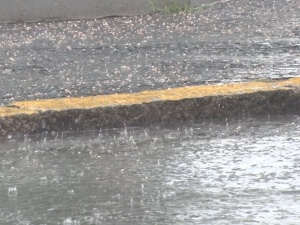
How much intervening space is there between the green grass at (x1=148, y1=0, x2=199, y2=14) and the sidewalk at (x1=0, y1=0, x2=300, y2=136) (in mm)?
164

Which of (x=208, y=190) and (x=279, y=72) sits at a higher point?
(x=279, y=72)

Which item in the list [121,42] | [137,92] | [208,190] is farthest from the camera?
[121,42]

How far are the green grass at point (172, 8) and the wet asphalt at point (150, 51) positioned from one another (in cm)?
14

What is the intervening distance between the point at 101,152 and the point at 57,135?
18.3 inches

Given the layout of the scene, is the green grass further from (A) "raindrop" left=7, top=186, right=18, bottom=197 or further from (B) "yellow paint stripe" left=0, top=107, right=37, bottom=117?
(A) "raindrop" left=7, top=186, right=18, bottom=197

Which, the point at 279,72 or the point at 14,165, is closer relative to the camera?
the point at 14,165

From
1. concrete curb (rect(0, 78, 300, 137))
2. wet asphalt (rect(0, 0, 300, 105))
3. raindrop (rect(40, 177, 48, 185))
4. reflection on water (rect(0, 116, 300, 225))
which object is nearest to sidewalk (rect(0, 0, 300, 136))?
wet asphalt (rect(0, 0, 300, 105))

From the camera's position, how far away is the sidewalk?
560cm

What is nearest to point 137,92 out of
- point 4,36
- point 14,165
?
point 14,165

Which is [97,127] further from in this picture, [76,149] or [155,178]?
[155,178]

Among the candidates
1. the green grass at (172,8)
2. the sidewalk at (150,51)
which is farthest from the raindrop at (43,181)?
the green grass at (172,8)

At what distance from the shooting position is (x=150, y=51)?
700 centimetres

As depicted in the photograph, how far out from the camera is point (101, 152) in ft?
13.6

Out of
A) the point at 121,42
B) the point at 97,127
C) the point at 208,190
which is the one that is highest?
the point at 121,42
